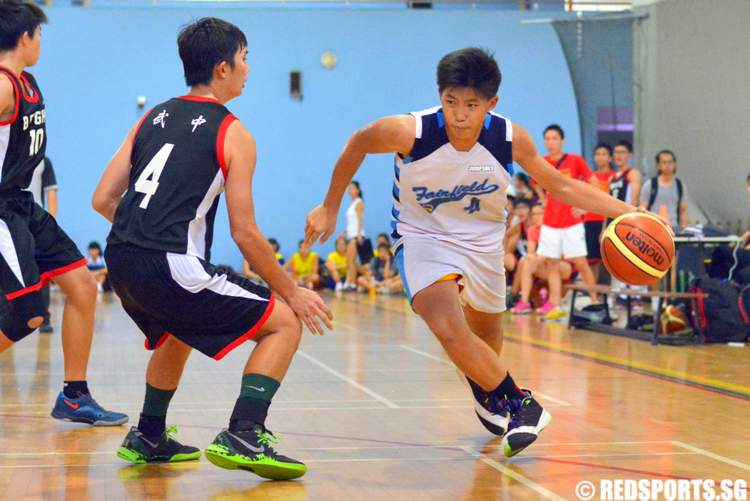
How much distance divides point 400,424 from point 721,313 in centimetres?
467

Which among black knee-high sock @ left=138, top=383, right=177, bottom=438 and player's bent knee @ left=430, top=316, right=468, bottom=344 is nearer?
black knee-high sock @ left=138, top=383, right=177, bottom=438

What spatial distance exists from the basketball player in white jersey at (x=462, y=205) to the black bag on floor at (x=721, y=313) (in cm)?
464

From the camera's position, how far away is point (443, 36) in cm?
1875

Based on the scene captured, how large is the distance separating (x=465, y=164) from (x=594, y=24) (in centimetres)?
1024

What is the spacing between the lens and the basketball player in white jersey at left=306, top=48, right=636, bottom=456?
4.29 metres

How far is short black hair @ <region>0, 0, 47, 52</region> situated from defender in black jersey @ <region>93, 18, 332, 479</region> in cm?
143

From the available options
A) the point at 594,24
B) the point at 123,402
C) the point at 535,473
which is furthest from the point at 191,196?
the point at 594,24

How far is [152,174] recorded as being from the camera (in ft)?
12.5

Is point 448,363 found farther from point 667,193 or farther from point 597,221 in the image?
point 597,221

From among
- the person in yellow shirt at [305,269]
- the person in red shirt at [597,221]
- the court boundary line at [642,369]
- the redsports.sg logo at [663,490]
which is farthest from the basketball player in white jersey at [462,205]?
the person in yellow shirt at [305,269]

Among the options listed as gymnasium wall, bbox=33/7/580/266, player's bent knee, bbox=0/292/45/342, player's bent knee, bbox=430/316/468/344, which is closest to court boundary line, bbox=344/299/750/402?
player's bent knee, bbox=430/316/468/344

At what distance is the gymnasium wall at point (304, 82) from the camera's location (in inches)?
719

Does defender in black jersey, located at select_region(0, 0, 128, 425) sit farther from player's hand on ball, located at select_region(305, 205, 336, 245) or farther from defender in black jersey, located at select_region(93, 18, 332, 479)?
player's hand on ball, located at select_region(305, 205, 336, 245)

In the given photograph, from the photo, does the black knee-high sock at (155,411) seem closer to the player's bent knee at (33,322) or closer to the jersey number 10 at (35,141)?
the player's bent knee at (33,322)
